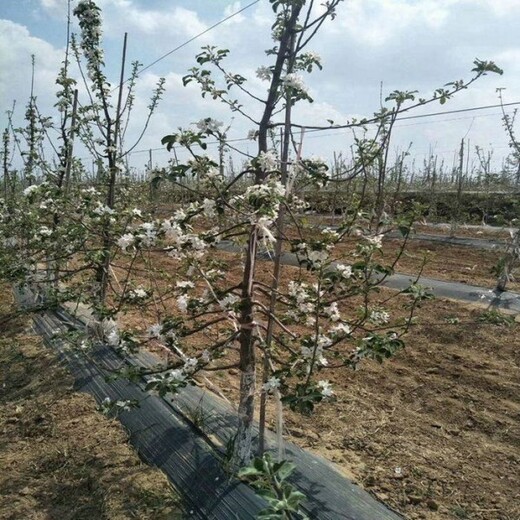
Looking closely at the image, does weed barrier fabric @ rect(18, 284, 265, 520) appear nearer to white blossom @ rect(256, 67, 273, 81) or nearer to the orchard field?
the orchard field

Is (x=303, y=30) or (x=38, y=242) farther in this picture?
(x=38, y=242)

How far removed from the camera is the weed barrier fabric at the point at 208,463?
221 centimetres

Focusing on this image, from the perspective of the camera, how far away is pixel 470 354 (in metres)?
4.20

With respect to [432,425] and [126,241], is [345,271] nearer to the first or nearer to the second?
[126,241]

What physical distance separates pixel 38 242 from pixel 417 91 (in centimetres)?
335

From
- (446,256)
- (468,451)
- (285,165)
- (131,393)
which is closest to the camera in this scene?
(285,165)

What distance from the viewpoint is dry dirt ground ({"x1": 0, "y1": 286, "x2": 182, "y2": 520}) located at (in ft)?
7.84

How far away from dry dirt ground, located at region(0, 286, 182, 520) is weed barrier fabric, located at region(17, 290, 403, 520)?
0.09 metres

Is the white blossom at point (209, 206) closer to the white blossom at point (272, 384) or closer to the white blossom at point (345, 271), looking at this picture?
the white blossom at point (345, 271)

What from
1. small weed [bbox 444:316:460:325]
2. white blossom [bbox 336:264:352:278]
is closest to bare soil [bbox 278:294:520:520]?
small weed [bbox 444:316:460:325]

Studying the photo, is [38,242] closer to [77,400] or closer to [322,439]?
[77,400]

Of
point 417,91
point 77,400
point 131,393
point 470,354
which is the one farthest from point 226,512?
point 470,354

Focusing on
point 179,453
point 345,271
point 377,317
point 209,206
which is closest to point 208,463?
point 179,453

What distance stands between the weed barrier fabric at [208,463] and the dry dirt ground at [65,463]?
0.09 metres
